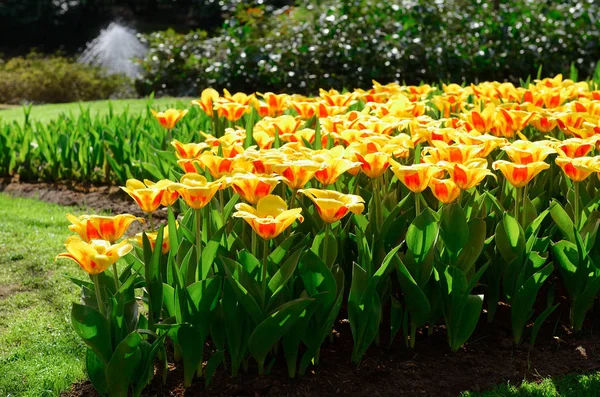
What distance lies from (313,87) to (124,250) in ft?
25.3

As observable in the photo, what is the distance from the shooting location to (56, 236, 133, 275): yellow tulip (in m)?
2.06

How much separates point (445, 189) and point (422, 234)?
0.18 m

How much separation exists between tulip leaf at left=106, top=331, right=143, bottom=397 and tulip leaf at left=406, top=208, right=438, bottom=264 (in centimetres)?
99

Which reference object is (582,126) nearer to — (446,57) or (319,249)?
(319,249)

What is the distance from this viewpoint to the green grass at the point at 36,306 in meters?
2.61

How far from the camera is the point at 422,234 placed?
261cm

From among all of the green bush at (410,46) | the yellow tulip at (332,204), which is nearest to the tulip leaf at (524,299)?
the yellow tulip at (332,204)

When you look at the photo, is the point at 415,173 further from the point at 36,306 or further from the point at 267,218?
the point at 36,306

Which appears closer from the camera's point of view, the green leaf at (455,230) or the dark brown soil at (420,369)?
the dark brown soil at (420,369)

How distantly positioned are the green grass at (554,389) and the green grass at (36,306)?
1.44m

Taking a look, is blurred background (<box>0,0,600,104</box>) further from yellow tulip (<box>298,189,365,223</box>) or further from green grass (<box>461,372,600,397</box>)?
yellow tulip (<box>298,189,365,223</box>)

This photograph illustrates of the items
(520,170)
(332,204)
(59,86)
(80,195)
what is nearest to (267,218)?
(332,204)

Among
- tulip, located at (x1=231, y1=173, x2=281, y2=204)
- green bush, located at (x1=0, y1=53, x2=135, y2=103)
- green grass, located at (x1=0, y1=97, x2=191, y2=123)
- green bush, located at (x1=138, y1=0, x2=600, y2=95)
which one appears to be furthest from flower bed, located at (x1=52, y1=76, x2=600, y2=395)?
green bush, located at (x1=0, y1=53, x2=135, y2=103)

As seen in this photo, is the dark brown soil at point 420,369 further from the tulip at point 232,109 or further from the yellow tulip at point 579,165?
the tulip at point 232,109
